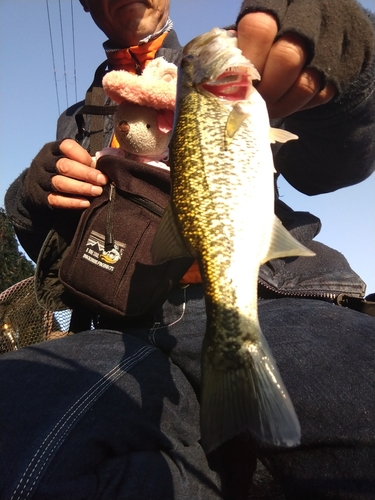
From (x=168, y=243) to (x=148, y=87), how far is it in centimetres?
87

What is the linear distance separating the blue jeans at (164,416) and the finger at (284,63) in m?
0.92

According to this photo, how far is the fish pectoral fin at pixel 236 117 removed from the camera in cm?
121

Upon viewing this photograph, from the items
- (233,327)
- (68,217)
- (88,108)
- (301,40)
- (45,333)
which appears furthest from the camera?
(45,333)

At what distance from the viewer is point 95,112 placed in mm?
2219

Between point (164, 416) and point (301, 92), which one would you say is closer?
point (301, 92)

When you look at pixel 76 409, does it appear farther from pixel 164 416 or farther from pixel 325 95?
pixel 325 95

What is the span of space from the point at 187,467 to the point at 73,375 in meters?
0.55

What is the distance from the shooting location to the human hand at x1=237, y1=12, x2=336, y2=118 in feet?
3.95

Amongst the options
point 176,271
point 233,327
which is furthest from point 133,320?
point 233,327

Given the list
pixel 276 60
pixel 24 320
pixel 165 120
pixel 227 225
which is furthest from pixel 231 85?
pixel 24 320

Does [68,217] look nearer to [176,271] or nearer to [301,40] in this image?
[176,271]

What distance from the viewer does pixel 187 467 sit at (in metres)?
1.48

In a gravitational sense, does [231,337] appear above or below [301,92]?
below

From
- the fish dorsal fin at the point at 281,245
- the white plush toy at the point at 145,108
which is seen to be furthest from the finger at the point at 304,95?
the white plush toy at the point at 145,108
